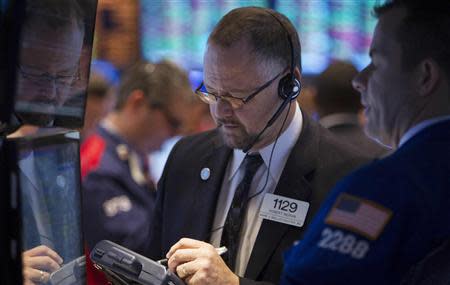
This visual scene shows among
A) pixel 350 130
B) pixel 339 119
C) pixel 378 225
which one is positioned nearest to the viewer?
pixel 378 225

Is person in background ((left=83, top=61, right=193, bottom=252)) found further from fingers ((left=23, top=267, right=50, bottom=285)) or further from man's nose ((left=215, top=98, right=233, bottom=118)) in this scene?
fingers ((left=23, top=267, right=50, bottom=285))

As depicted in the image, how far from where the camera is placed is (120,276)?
1.92 meters

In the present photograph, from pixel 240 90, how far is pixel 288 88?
0.15m

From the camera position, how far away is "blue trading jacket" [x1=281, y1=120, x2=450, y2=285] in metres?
1.40

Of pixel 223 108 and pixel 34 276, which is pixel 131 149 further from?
pixel 34 276

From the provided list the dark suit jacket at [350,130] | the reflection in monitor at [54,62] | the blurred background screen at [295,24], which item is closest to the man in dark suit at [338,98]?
the dark suit jacket at [350,130]

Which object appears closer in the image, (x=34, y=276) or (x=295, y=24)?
(x=34, y=276)

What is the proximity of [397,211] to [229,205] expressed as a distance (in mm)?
925

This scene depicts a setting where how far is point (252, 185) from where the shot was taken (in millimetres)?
2270

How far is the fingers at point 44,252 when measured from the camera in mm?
1477

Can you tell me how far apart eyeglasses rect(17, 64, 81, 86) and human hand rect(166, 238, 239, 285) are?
0.57m

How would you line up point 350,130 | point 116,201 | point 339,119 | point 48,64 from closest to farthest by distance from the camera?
1. point 48,64
2. point 116,201
3. point 350,130
4. point 339,119

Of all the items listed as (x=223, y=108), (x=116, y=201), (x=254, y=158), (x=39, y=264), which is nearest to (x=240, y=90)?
(x=223, y=108)

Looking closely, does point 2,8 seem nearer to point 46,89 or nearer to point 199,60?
point 46,89
